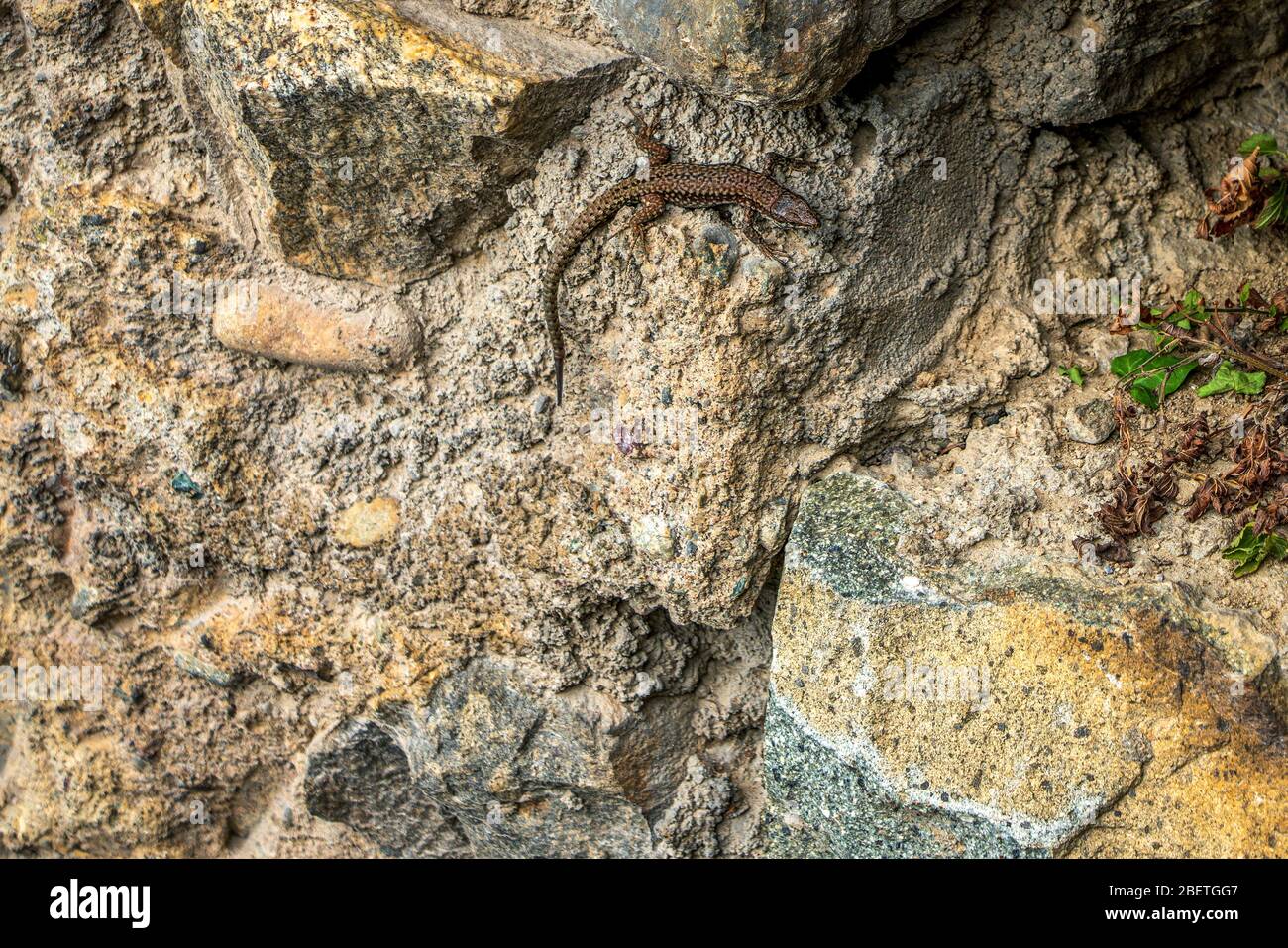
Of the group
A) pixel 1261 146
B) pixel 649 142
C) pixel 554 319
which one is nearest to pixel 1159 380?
pixel 1261 146

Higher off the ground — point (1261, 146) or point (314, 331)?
point (1261, 146)

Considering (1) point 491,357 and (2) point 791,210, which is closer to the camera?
(2) point 791,210

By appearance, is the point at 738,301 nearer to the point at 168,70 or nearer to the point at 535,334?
the point at 535,334

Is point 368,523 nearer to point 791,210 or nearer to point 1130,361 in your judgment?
point 791,210

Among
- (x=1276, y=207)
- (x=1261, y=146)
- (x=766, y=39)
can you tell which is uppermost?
(x=766, y=39)

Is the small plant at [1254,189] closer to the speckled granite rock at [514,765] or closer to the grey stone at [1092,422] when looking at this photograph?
the grey stone at [1092,422]

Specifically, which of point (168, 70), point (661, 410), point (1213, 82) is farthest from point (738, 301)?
point (168, 70)

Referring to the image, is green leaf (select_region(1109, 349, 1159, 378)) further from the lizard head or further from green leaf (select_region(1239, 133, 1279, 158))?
the lizard head

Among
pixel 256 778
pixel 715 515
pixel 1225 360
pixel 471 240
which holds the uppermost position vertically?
pixel 471 240
